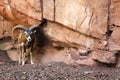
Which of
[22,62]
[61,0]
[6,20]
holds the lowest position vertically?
[22,62]

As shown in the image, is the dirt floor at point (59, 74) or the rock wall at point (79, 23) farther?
the rock wall at point (79, 23)

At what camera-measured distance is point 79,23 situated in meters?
7.91

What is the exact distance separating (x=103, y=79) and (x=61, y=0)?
8.48 feet

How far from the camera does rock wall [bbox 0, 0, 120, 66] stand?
295 inches

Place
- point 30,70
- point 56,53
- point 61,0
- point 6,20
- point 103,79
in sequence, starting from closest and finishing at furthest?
point 103,79 < point 30,70 < point 61,0 < point 56,53 < point 6,20

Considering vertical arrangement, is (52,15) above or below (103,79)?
above

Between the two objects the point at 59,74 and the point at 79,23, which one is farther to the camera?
the point at 79,23

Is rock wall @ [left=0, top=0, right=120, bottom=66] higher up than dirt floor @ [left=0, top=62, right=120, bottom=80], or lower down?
higher up

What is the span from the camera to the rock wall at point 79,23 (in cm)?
749

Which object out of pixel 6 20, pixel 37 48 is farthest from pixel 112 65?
pixel 6 20

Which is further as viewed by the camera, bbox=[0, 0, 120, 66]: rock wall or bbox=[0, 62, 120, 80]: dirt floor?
bbox=[0, 0, 120, 66]: rock wall

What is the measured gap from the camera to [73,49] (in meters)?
8.41

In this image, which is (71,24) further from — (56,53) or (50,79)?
(50,79)

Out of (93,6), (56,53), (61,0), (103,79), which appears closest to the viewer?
(103,79)
